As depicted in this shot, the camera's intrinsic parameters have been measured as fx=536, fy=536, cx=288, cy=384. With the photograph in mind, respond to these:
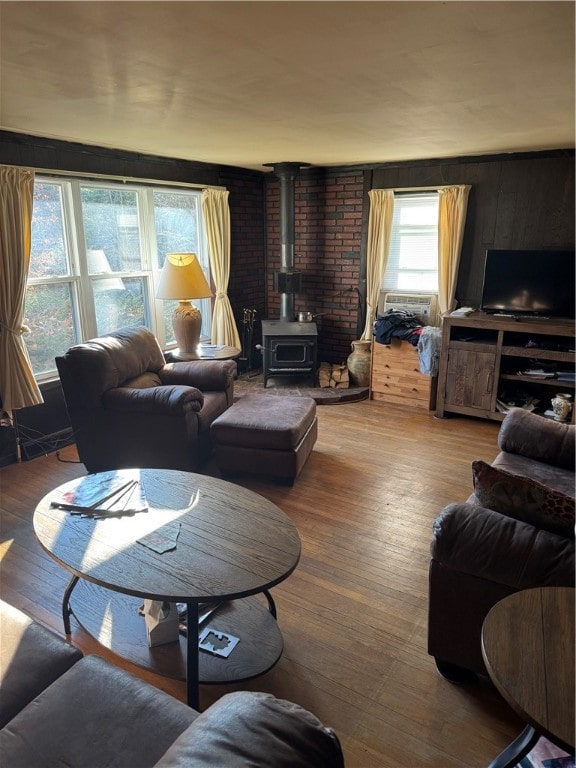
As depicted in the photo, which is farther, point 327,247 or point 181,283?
point 327,247

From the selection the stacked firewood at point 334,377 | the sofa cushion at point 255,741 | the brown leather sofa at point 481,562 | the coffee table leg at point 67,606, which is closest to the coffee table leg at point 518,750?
the brown leather sofa at point 481,562

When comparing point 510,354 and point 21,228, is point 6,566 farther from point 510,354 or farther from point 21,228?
point 510,354

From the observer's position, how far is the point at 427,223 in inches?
205

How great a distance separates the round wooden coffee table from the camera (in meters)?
1.75

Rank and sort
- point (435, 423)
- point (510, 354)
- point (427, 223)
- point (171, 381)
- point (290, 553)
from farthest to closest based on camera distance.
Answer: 1. point (427, 223)
2. point (435, 423)
3. point (510, 354)
4. point (171, 381)
5. point (290, 553)

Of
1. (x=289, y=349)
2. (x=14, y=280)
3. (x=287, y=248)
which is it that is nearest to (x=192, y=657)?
(x=14, y=280)

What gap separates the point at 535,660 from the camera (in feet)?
4.33

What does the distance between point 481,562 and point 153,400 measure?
87.4 inches

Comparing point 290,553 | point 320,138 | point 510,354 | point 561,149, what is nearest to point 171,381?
point 320,138

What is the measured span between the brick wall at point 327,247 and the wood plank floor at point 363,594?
1897 mm

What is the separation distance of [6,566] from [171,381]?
5.63ft

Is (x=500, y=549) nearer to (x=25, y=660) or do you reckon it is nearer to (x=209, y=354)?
(x=25, y=660)

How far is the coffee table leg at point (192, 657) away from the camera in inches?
68.9

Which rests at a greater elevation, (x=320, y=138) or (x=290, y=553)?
(x=320, y=138)
